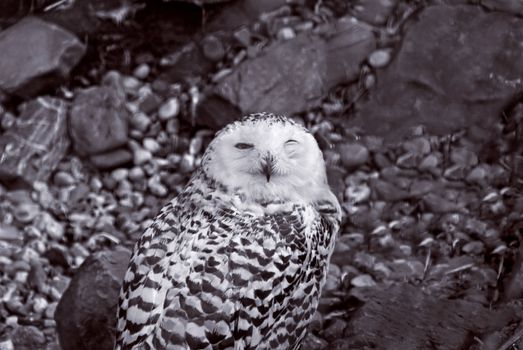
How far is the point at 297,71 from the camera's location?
18.9 ft

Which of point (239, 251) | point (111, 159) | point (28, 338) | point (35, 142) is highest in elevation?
point (239, 251)

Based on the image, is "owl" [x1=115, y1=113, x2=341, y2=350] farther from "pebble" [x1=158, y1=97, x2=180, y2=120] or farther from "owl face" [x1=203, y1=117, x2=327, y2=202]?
"pebble" [x1=158, y1=97, x2=180, y2=120]

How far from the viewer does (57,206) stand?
5574mm

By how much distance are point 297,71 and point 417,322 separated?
2112 mm

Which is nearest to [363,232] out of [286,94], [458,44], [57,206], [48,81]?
[286,94]

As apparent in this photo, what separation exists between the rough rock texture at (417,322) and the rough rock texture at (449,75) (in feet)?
4.89

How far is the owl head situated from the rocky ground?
3.15 ft

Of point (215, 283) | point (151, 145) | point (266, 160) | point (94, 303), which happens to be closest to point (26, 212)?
point (151, 145)

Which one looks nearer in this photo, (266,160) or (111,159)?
(266,160)

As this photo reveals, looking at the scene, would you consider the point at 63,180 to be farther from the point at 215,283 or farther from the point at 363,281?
the point at 215,283

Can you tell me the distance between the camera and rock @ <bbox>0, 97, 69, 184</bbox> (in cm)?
567

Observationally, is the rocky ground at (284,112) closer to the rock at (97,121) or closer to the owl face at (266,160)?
the rock at (97,121)

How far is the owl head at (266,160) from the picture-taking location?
3822 mm

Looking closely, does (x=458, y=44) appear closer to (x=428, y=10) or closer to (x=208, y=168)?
(x=428, y=10)
